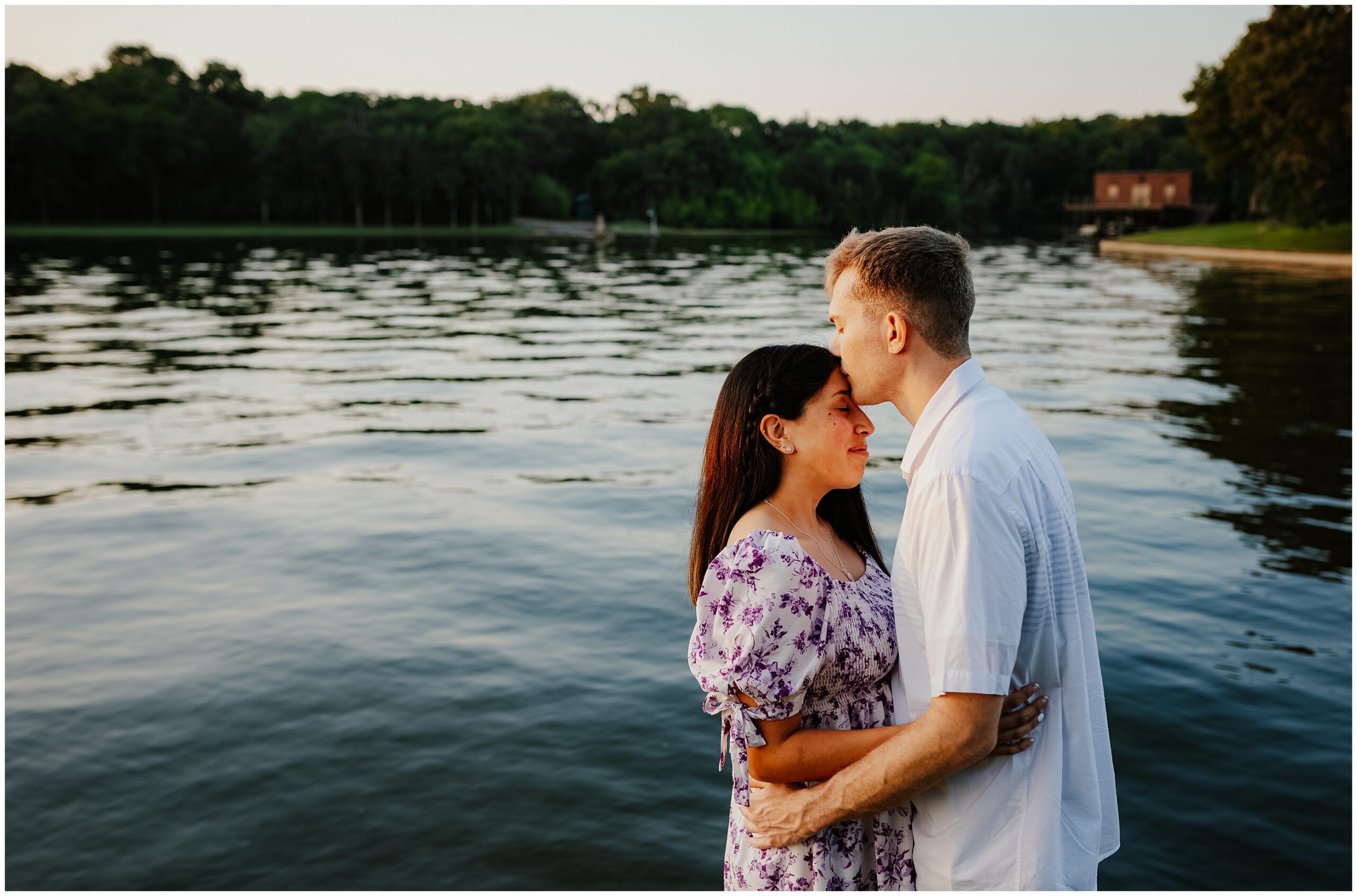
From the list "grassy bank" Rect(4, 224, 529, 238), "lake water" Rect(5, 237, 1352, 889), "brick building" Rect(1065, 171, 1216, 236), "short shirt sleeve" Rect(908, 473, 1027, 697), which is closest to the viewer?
"short shirt sleeve" Rect(908, 473, 1027, 697)

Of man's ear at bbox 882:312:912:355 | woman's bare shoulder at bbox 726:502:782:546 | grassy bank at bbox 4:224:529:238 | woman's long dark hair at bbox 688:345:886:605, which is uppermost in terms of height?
grassy bank at bbox 4:224:529:238

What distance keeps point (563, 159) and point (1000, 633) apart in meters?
108

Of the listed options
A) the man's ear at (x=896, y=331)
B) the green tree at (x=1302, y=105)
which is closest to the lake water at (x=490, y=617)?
the man's ear at (x=896, y=331)

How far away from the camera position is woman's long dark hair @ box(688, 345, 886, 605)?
272 cm

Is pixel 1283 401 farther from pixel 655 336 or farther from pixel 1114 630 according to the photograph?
pixel 655 336

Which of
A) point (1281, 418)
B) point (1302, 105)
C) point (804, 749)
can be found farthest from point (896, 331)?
point (1302, 105)

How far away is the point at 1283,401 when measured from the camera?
17156 millimetres

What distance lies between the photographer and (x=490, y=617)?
817 centimetres

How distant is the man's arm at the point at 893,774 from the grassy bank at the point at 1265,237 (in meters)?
50.8

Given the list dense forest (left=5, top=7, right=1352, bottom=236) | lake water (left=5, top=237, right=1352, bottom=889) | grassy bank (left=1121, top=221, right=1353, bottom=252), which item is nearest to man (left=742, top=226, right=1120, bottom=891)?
lake water (left=5, top=237, right=1352, bottom=889)

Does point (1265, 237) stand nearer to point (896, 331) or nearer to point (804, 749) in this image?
point (896, 331)

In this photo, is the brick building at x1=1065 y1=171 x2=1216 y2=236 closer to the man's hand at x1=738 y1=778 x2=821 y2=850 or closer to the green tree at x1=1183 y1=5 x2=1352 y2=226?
the green tree at x1=1183 y1=5 x2=1352 y2=226

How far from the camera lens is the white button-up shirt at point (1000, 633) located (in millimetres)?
2211

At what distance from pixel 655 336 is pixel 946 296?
77.7 feet
